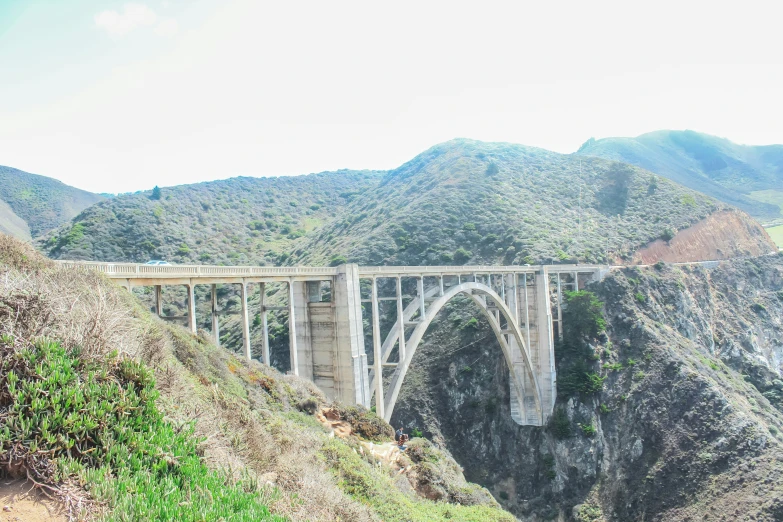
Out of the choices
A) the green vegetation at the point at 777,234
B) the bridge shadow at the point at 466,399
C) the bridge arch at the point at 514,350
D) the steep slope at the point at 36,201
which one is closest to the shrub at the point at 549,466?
the bridge shadow at the point at 466,399

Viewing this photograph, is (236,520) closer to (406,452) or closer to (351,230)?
(406,452)

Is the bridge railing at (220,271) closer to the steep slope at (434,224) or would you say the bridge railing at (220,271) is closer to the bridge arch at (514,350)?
the bridge arch at (514,350)

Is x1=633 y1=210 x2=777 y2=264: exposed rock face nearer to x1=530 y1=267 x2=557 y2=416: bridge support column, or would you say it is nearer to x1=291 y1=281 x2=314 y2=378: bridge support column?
x1=530 y1=267 x2=557 y2=416: bridge support column

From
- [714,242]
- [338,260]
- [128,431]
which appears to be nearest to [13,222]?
[338,260]

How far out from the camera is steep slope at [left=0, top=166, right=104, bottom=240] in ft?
205

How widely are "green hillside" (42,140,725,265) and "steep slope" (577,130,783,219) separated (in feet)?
175

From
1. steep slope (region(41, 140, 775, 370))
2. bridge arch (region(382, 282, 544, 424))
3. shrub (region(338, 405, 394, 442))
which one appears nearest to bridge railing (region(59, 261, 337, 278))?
shrub (region(338, 405, 394, 442))

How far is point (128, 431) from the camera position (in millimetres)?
6797

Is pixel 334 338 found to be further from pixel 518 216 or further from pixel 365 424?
pixel 518 216

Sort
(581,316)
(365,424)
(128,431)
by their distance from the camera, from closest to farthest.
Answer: (128,431) → (365,424) → (581,316)

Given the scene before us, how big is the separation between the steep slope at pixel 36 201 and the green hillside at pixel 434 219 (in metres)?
10.4

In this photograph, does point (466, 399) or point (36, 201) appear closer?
point (466, 399)

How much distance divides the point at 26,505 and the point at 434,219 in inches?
Answer: 2081

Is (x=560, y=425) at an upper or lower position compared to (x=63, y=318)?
lower
